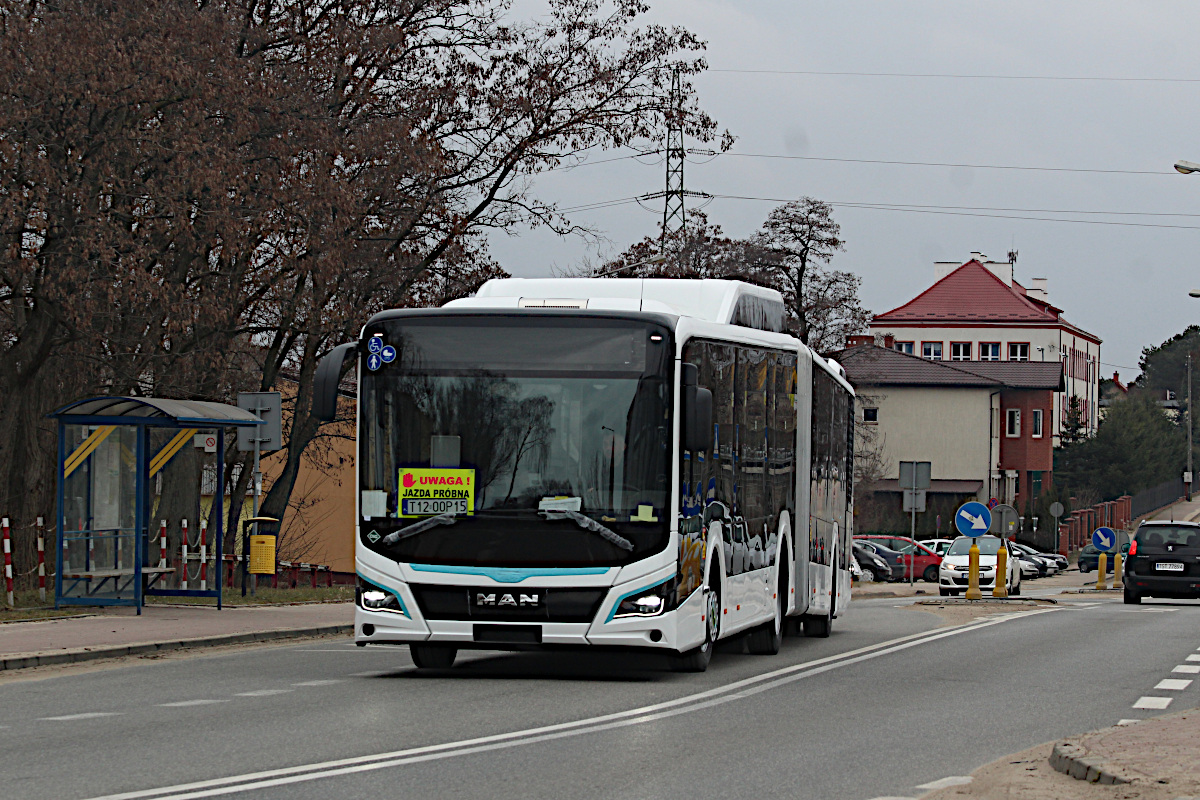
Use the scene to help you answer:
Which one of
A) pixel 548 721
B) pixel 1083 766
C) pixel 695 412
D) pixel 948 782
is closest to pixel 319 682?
pixel 548 721

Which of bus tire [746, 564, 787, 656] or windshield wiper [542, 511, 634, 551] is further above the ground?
windshield wiper [542, 511, 634, 551]

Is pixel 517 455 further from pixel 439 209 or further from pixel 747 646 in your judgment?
pixel 439 209

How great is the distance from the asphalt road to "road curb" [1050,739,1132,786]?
0.51 m

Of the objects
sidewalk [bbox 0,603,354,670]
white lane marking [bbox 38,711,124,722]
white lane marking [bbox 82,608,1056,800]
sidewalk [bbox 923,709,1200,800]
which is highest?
sidewalk [bbox 923,709,1200,800]

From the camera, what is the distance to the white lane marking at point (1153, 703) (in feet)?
43.2

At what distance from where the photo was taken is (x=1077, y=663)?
1753 centimetres

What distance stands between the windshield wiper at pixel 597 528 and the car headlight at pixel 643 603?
362 mm

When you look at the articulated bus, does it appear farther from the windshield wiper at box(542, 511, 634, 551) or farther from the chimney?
the chimney

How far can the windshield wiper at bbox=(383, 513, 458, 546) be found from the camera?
13.9 meters

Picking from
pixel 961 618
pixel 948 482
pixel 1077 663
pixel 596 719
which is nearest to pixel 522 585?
pixel 596 719

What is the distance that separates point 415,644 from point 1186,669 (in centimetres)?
763

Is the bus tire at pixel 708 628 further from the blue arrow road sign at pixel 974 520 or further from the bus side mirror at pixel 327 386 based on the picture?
the blue arrow road sign at pixel 974 520

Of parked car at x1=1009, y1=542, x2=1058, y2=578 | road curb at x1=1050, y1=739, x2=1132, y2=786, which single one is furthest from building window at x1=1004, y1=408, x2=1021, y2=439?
road curb at x1=1050, y1=739, x2=1132, y2=786

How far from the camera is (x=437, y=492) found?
45.9 feet
